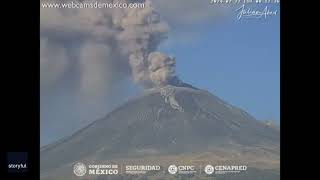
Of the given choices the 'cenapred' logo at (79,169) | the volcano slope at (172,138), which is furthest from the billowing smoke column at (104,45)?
the 'cenapred' logo at (79,169)

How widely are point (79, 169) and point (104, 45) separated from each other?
2.22 ft

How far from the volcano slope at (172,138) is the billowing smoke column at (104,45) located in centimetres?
14

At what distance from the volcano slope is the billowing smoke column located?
5.5 inches

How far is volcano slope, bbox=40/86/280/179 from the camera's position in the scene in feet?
6.62

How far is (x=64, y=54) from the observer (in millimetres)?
2041

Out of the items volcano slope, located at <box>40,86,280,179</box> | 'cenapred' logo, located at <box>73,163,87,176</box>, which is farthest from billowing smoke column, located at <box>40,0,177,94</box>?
'cenapred' logo, located at <box>73,163,87,176</box>

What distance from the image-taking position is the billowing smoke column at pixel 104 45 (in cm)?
203

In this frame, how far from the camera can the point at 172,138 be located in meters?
2.03
